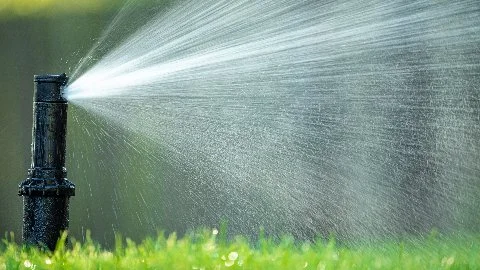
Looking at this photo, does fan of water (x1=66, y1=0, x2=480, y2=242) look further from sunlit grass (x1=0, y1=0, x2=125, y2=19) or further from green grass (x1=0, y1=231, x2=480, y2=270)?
green grass (x1=0, y1=231, x2=480, y2=270)

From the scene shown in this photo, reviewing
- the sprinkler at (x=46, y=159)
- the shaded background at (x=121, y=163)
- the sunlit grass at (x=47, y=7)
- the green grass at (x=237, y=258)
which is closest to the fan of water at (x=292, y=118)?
the shaded background at (x=121, y=163)

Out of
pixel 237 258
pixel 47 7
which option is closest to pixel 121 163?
pixel 47 7

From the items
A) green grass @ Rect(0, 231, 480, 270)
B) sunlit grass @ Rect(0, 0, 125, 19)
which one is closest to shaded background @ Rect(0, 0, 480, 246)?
sunlit grass @ Rect(0, 0, 125, 19)

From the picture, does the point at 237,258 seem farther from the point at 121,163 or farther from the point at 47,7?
the point at 47,7

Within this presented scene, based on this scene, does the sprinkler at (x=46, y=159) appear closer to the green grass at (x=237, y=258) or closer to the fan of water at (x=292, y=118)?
the green grass at (x=237, y=258)

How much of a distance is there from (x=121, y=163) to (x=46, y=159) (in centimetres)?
209

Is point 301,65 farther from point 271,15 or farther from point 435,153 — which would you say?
point 435,153

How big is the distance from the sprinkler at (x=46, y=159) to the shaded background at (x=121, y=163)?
186 centimetres

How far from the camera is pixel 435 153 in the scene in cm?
491

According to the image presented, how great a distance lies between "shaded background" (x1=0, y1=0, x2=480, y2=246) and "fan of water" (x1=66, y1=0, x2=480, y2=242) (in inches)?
0.5

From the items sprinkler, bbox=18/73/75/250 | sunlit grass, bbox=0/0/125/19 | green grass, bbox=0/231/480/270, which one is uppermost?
sunlit grass, bbox=0/0/125/19

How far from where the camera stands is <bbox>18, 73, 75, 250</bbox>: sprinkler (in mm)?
3637

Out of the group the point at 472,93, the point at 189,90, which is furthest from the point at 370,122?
the point at 189,90

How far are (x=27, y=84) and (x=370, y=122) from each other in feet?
7.16
